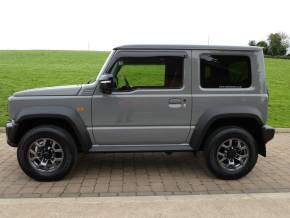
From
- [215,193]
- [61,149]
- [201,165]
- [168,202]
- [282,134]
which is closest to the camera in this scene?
[168,202]

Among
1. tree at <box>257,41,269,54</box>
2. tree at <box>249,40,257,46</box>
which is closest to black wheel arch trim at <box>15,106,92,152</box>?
tree at <box>257,41,269,54</box>

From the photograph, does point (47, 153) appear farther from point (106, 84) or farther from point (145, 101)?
point (145, 101)

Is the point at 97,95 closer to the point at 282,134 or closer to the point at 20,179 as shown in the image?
the point at 20,179

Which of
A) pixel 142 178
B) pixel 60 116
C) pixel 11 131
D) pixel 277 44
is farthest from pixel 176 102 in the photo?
pixel 277 44

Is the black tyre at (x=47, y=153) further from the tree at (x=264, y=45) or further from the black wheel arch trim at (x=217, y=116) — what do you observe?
A: the tree at (x=264, y=45)

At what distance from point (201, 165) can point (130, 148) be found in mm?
1504

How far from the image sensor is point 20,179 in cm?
579

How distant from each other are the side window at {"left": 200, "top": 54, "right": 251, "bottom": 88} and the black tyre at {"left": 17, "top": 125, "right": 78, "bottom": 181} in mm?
2166

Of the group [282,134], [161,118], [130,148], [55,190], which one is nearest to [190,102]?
[161,118]

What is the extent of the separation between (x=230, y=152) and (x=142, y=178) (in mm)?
1366

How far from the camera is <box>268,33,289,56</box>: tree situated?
79500mm

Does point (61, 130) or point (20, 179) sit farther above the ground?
point (61, 130)

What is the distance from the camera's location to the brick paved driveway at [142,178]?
17.4 feet

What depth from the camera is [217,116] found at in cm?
579
